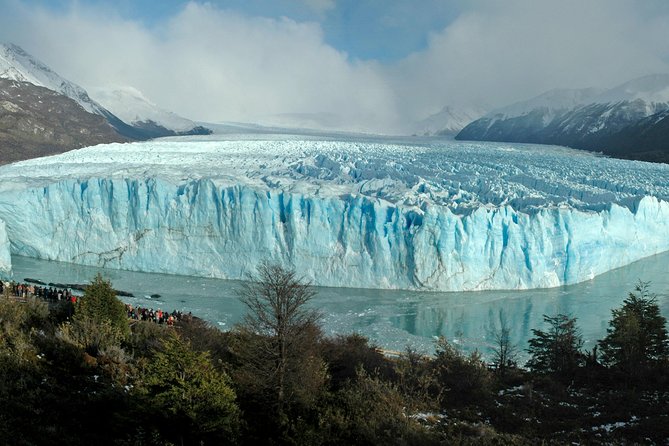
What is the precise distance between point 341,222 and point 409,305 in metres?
3.15

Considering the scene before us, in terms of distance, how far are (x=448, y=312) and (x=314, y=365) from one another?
8094 millimetres

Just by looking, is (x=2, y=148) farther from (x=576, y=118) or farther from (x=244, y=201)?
(x=576, y=118)

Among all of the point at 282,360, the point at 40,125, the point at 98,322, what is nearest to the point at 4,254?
the point at 98,322

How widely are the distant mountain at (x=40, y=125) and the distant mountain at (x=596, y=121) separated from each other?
126 feet

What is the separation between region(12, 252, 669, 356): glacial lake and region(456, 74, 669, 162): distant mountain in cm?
2551

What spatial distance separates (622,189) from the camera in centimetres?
2034

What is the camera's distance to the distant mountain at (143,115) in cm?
6951

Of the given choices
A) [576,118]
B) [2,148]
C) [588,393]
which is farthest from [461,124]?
[588,393]

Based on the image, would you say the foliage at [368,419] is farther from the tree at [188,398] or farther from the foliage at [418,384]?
the tree at [188,398]

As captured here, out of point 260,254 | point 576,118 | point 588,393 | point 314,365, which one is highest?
point 576,118

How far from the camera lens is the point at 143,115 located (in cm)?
7338

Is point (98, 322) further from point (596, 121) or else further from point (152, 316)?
point (596, 121)

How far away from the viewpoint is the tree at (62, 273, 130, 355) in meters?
7.18

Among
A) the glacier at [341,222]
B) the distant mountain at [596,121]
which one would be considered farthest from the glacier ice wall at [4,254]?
the distant mountain at [596,121]
